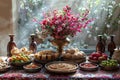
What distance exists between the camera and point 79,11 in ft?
10.4

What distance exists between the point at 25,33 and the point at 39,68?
0.97 meters

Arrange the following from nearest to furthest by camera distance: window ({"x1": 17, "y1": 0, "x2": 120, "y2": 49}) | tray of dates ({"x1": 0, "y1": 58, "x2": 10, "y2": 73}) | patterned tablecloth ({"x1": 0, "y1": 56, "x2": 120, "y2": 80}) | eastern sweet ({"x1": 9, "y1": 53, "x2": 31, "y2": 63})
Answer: patterned tablecloth ({"x1": 0, "y1": 56, "x2": 120, "y2": 80}) < tray of dates ({"x1": 0, "y1": 58, "x2": 10, "y2": 73}) < eastern sweet ({"x1": 9, "y1": 53, "x2": 31, "y2": 63}) < window ({"x1": 17, "y1": 0, "x2": 120, "y2": 49})

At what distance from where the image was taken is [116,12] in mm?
3156

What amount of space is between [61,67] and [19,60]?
432 mm

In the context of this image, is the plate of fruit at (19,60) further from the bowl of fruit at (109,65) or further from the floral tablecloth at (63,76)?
the bowl of fruit at (109,65)

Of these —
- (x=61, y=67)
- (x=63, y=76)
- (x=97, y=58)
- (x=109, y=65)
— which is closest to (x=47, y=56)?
(x=61, y=67)

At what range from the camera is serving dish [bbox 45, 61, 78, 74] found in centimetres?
227

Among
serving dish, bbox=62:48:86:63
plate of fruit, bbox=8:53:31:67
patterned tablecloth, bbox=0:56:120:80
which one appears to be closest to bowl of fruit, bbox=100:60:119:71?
patterned tablecloth, bbox=0:56:120:80

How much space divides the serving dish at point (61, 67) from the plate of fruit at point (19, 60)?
8.4 inches

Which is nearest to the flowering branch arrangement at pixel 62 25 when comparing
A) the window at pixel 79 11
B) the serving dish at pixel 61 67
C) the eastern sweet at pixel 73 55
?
the eastern sweet at pixel 73 55

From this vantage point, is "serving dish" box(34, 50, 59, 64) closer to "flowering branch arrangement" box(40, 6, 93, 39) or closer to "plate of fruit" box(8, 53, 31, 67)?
"plate of fruit" box(8, 53, 31, 67)

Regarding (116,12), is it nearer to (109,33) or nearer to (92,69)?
(109,33)

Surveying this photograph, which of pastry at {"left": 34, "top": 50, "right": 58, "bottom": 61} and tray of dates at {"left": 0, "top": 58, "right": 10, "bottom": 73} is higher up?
pastry at {"left": 34, "top": 50, "right": 58, "bottom": 61}

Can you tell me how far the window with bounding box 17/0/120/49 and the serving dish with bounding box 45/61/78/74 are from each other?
819mm
